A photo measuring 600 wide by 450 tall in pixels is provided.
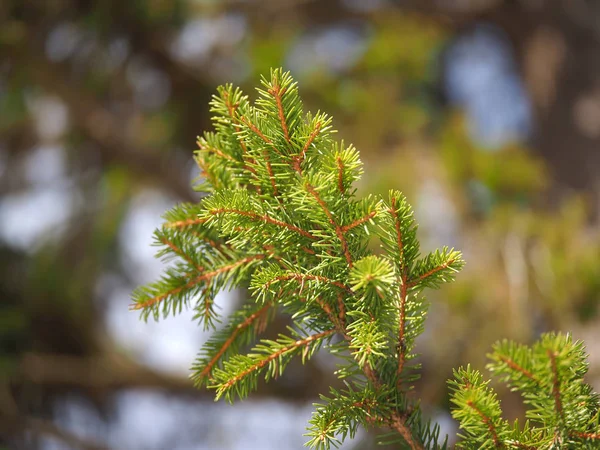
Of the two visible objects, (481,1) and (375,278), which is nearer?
(375,278)

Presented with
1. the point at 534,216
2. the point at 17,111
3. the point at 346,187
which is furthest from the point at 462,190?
the point at 17,111

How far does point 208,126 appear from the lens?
221cm

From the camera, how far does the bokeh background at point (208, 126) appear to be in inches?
65.4

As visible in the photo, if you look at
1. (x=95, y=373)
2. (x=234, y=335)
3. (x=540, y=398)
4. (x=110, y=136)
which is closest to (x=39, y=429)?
(x=95, y=373)

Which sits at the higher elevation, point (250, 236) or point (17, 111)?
point (17, 111)

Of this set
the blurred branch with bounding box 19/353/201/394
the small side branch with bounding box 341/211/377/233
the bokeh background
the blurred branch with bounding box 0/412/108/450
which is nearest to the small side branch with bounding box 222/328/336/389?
the small side branch with bounding box 341/211/377/233

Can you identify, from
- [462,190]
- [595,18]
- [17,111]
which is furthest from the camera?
[17,111]

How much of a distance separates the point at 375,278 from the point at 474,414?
14 cm

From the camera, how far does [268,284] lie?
1.64 feet

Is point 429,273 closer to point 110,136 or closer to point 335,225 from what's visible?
point 335,225

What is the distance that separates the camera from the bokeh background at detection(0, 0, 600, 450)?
1.66 metres

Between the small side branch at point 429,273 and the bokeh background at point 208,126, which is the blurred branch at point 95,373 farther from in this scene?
the small side branch at point 429,273

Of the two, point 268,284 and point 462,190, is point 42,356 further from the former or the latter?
point 268,284

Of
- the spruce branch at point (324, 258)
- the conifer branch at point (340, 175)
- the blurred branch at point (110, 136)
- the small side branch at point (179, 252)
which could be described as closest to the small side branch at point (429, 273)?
the spruce branch at point (324, 258)
